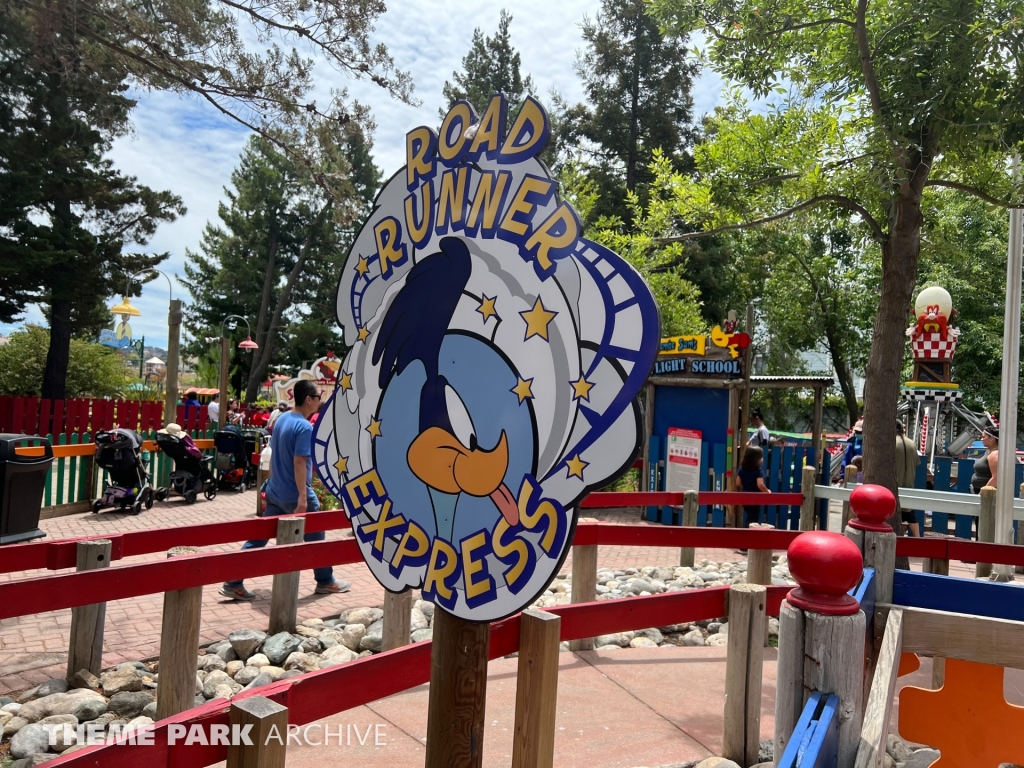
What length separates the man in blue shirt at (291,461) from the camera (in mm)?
5988

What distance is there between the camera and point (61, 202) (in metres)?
19.3

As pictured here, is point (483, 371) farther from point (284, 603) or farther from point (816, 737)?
point (284, 603)

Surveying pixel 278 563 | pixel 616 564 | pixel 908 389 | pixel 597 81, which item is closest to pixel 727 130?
pixel 616 564

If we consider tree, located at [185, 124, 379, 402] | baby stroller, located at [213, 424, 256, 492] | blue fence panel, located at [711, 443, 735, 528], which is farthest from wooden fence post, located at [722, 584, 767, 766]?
tree, located at [185, 124, 379, 402]

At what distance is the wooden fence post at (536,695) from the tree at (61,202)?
15365 millimetres

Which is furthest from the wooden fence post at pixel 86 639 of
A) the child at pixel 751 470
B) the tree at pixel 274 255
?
the tree at pixel 274 255

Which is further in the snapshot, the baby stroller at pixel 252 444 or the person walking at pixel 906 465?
the baby stroller at pixel 252 444

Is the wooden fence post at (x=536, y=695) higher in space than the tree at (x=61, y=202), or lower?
lower

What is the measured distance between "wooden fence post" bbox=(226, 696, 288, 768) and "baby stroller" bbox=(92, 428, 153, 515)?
9.66 meters

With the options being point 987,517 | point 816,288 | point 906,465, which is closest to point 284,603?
point 987,517

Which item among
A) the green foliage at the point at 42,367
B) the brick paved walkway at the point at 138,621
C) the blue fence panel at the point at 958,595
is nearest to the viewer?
the blue fence panel at the point at 958,595

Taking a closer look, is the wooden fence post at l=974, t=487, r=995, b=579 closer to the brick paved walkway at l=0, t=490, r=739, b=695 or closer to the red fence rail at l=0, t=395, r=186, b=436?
the brick paved walkway at l=0, t=490, r=739, b=695

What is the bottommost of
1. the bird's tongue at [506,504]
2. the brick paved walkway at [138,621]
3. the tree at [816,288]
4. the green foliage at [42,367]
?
the brick paved walkway at [138,621]

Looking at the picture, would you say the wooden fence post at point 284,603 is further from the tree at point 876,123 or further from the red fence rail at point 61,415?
the red fence rail at point 61,415
